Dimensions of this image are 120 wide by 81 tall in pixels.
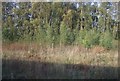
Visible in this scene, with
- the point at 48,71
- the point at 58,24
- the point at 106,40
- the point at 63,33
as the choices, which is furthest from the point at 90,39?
the point at 48,71

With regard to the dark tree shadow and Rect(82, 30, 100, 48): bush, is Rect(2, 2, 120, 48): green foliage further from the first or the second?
the dark tree shadow

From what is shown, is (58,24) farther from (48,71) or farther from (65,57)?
(48,71)

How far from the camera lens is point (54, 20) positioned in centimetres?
383

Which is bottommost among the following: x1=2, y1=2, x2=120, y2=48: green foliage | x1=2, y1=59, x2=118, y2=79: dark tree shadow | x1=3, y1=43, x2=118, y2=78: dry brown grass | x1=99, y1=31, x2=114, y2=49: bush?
x1=2, y1=59, x2=118, y2=79: dark tree shadow

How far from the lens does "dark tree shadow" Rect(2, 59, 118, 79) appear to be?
3.71 m

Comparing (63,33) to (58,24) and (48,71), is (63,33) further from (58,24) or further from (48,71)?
(48,71)

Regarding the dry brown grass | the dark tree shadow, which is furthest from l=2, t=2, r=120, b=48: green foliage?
the dark tree shadow

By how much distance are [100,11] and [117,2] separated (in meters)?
0.32

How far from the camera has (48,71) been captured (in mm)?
3730

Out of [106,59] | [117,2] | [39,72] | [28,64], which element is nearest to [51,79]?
[39,72]

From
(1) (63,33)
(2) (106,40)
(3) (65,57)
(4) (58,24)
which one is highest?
(4) (58,24)

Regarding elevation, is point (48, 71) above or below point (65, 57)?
below

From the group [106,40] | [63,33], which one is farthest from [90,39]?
[63,33]

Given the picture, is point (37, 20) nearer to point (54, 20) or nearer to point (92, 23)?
point (54, 20)
